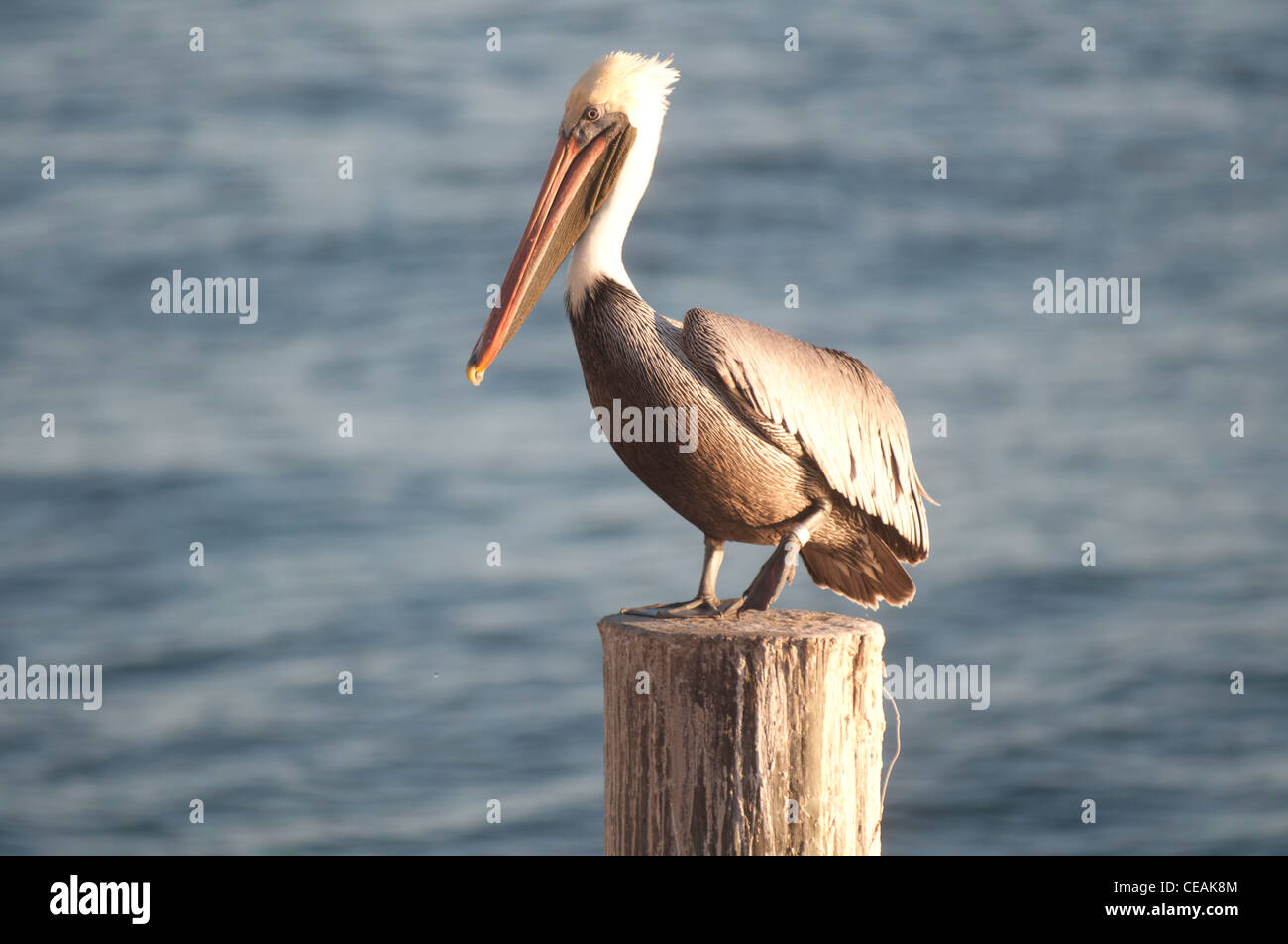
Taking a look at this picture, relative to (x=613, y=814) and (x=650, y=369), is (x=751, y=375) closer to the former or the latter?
(x=650, y=369)

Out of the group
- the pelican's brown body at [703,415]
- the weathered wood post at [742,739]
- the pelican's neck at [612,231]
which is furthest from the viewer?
the pelican's neck at [612,231]

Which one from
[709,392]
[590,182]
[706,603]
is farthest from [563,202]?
[706,603]

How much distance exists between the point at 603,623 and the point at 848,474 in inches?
32.2

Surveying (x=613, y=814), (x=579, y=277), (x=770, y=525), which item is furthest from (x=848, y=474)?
(x=613, y=814)

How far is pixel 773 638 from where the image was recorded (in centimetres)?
294

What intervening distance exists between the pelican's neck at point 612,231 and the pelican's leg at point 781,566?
2.46 ft

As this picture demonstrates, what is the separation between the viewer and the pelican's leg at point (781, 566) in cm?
331

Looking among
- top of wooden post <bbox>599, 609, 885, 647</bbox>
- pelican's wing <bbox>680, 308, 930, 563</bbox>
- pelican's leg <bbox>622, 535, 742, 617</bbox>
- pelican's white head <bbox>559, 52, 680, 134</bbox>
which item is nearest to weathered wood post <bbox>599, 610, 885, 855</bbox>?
top of wooden post <bbox>599, 609, 885, 647</bbox>

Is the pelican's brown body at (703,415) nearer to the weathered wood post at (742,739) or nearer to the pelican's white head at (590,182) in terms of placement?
the pelican's white head at (590,182)

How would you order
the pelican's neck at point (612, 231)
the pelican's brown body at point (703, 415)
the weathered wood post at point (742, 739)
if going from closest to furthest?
the weathered wood post at point (742, 739), the pelican's brown body at point (703, 415), the pelican's neck at point (612, 231)

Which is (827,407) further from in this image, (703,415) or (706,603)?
(706,603)

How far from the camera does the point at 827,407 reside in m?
3.59

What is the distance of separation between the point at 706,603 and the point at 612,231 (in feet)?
3.34

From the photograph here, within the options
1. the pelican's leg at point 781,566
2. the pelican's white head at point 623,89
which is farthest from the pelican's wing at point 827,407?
the pelican's white head at point 623,89
